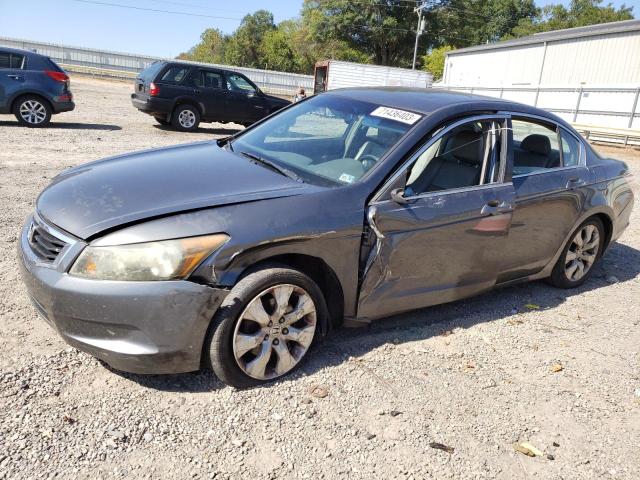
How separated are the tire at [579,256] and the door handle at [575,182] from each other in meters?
0.41

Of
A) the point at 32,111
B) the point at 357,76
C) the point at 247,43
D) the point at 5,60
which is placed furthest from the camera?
the point at 247,43

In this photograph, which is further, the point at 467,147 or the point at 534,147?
the point at 534,147

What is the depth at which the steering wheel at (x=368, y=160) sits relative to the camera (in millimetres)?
3424

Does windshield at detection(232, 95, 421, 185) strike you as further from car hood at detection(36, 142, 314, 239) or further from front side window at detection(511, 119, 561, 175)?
front side window at detection(511, 119, 561, 175)

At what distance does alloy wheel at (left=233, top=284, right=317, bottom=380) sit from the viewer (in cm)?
289

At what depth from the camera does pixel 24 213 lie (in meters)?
5.65

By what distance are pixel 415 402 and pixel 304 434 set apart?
717 mm

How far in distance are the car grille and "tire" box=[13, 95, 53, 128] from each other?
10483mm

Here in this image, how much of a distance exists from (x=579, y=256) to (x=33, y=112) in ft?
38.2

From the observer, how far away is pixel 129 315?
262cm

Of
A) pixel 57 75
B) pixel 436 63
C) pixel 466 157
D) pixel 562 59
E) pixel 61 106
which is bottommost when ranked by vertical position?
pixel 61 106

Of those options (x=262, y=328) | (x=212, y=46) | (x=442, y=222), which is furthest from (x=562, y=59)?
(x=212, y=46)

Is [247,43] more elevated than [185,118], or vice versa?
[247,43]

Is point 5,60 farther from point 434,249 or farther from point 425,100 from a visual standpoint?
point 434,249
